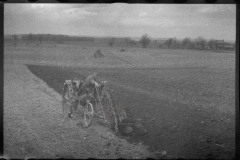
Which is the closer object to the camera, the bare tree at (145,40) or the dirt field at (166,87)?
the dirt field at (166,87)

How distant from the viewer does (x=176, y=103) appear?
7.61 meters

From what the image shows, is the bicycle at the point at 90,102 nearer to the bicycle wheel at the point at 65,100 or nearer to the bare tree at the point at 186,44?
the bicycle wheel at the point at 65,100

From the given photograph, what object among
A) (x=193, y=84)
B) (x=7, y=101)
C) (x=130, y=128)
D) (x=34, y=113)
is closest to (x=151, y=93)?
(x=193, y=84)

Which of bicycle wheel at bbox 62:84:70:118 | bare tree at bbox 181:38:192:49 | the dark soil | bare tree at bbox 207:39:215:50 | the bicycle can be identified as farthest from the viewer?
bare tree at bbox 181:38:192:49

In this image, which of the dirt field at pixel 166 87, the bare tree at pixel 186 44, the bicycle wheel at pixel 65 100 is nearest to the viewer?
the dirt field at pixel 166 87

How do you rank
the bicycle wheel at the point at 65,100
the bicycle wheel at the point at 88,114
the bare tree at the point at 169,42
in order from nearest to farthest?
the bicycle wheel at the point at 88,114
the bicycle wheel at the point at 65,100
the bare tree at the point at 169,42

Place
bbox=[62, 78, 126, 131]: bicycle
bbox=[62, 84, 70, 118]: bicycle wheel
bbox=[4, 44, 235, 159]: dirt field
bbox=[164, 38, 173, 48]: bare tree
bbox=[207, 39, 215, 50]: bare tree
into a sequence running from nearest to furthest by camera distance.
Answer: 1. bbox=[4, 44, 235, 159]: dirt field
2. bbox=[62, 78, 126, 131]: bicycle
3. bbox=[62, 84, 70, 118]: bicycle wheel
4. bbox=[207, 39, 215, 50]: bare tree
5. bbox=[164, 38, 173, 48]: bare tree

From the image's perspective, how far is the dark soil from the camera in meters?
5.22

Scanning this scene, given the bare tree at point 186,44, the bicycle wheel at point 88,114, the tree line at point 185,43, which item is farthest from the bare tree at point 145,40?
the bicycle wheel at point 88,114

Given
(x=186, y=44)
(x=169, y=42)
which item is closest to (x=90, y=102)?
(x=169, y=42)

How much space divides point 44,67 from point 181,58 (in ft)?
18.3

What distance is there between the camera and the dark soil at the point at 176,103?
5.22 metres

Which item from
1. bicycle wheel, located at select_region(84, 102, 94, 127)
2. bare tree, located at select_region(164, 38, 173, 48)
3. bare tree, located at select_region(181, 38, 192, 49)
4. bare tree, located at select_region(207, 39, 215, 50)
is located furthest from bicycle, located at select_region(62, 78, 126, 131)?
bare tree, located at select_region(207, 39, 215, 50)

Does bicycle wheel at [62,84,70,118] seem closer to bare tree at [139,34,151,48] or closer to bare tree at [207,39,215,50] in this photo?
bare tree at [139,34,151,48]
